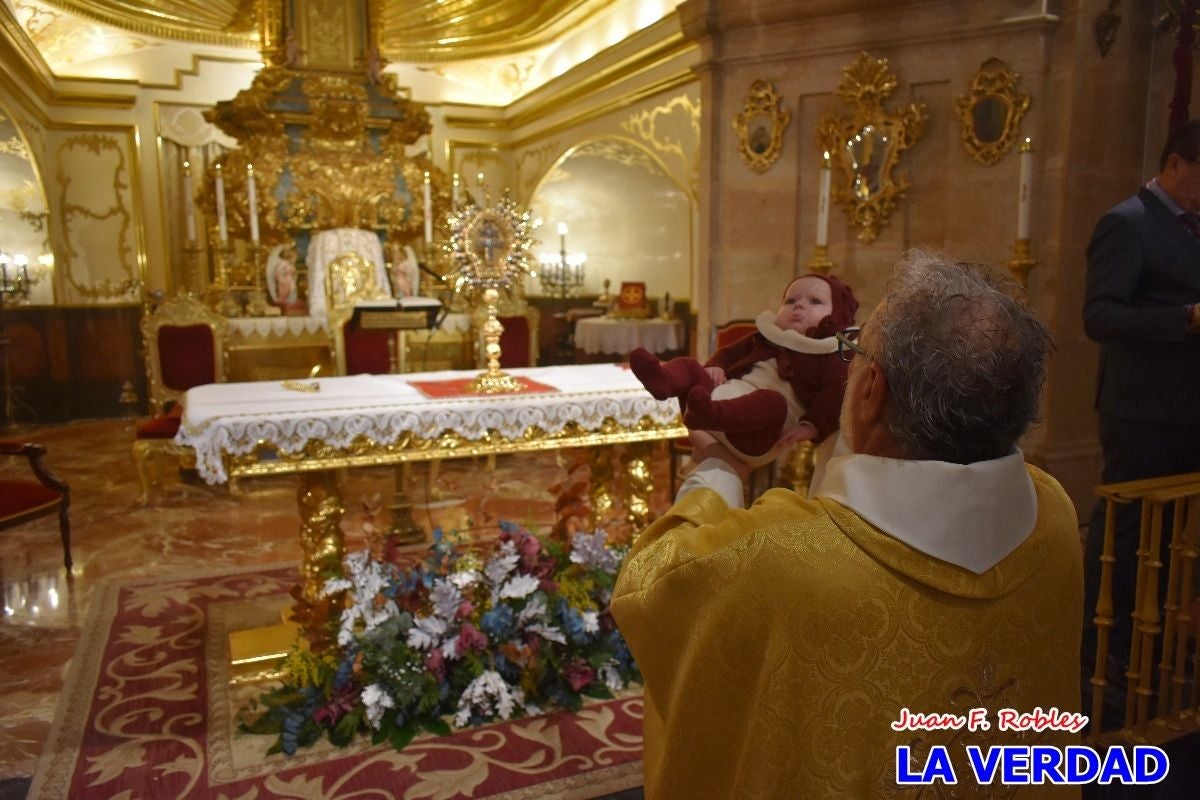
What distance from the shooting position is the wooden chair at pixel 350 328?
21.1 ft

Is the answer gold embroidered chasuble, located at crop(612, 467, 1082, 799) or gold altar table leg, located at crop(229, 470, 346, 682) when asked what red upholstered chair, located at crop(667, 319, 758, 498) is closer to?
gold altar table leg, located at crop(229, 470, 346, 682)

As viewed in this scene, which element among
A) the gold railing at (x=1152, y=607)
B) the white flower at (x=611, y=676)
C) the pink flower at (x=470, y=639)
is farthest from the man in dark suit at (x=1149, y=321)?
the pink flower at (x=470, y=639)

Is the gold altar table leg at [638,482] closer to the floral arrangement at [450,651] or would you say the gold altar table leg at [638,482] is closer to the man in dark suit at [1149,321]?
the floral arrangement at [450,651]

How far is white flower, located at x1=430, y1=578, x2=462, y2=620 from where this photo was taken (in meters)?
3.22

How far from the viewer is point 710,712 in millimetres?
1354

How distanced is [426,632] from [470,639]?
157mm

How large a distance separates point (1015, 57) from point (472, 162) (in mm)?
8466

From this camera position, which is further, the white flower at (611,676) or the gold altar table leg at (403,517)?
the gold altar table leg at (403,517)

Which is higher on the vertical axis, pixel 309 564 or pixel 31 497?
pixel 31 497

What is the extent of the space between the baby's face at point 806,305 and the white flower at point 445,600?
173 cm

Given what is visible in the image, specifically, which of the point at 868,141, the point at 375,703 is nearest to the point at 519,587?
the point at 375,703

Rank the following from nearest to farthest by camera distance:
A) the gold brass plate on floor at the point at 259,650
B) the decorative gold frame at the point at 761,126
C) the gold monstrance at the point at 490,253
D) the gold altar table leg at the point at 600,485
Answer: the gold brass plate on floor at the point at 259,650 < the gold monstrance at the point at 490,253 < the gold altar table leg at the point at 600,485 < the decorative gold frame at the point at 761,126

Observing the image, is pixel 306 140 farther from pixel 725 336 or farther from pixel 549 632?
pixel 549 632

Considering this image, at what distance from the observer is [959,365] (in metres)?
1.19
